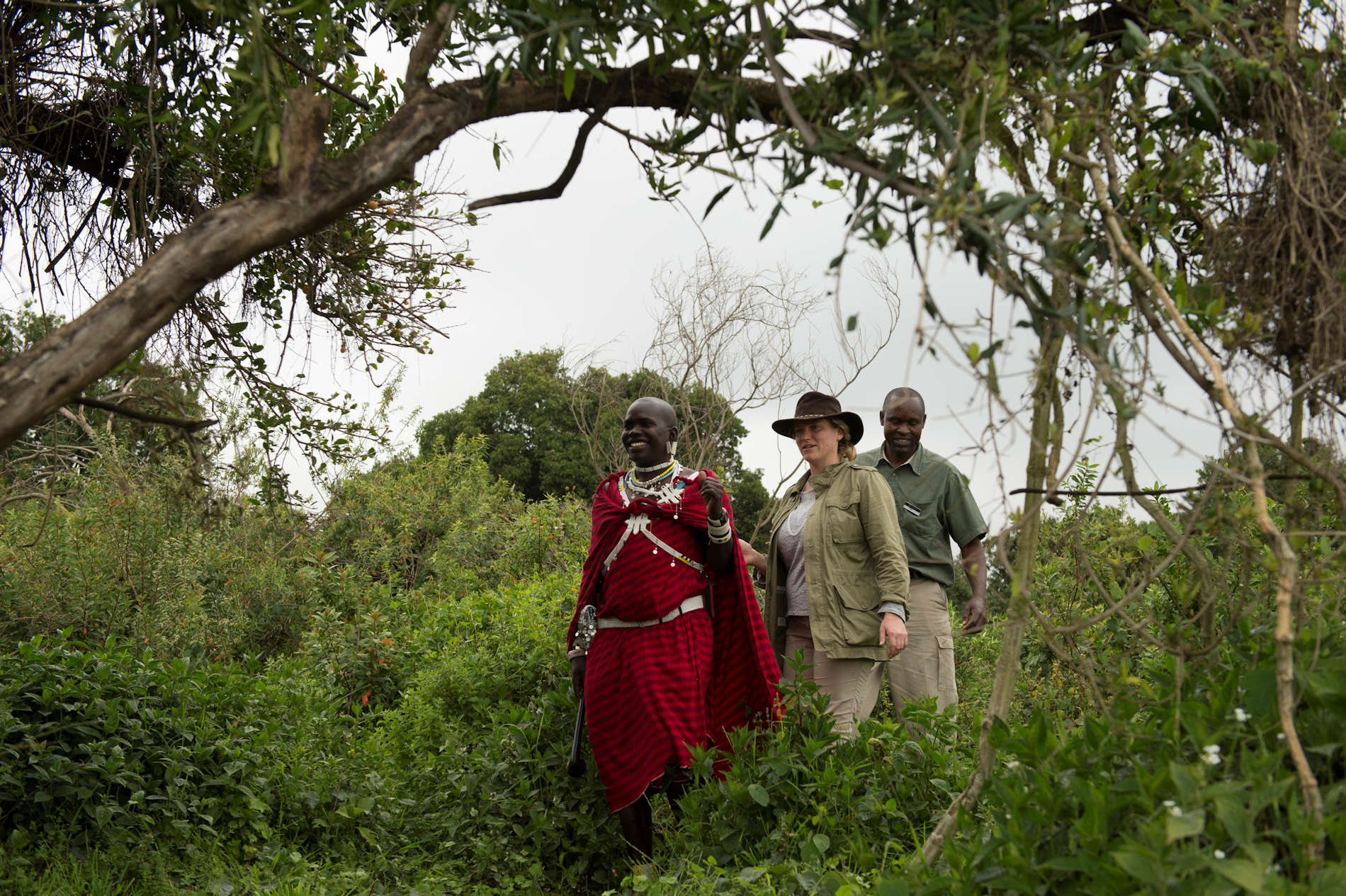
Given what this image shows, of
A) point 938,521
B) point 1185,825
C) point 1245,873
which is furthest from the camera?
point 938,521

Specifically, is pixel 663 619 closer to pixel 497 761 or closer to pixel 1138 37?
pixel 497 761

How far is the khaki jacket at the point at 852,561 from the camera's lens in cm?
452

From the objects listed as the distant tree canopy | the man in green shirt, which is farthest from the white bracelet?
the distant tree canopy

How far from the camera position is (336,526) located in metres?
12.2

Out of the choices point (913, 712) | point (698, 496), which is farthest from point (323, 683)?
point (913, 712)

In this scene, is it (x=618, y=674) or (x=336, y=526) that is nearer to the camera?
(x=618, y=674)

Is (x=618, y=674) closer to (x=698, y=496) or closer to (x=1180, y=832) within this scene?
(x=698, y=496)

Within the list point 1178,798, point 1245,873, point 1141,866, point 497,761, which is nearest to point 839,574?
point 497,761

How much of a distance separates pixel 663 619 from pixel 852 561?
0.87 m

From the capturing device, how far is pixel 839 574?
4.59 m

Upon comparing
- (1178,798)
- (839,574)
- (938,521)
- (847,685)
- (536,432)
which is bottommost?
(1178,798)

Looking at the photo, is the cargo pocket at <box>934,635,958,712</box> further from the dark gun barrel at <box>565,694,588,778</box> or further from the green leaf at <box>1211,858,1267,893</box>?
the green leaf at <box>1211,858,1267,893</box>

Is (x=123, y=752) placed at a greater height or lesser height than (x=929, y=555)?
lesser

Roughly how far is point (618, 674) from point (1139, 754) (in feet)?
7.99
